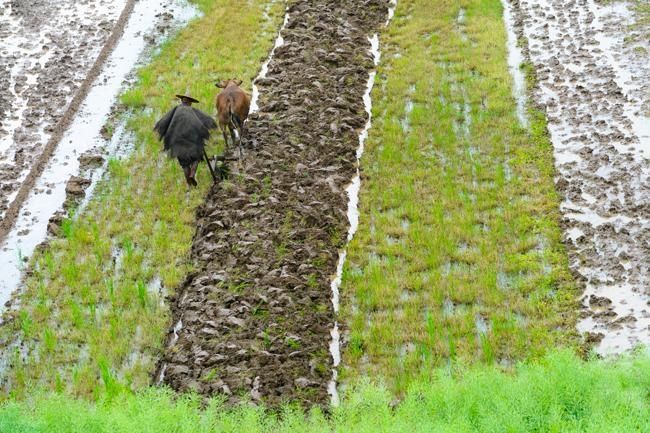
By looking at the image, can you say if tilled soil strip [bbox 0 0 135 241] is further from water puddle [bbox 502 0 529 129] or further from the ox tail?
water puddle [bbox 502 0 529 129]

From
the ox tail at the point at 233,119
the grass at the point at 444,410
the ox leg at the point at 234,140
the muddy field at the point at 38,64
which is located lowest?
the muddy field at the point at 38,64

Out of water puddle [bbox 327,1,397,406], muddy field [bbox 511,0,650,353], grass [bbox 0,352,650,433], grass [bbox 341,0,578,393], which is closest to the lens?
grass [bbox 0,352,650,433]

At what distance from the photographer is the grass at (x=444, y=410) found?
266 inches

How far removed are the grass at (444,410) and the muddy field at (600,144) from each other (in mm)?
1389

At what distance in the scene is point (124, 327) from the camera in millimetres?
9273

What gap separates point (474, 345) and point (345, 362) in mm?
1239

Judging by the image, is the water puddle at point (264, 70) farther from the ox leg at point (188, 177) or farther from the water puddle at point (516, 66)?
the water puddle at point (516, 66)

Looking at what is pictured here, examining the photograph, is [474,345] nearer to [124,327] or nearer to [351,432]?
[351,432]

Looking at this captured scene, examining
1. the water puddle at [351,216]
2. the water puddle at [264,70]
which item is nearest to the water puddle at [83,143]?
the water puddle at [264,70]

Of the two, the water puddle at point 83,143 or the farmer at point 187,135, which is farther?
the farmer at point 187,135

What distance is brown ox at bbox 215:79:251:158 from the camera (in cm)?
1208

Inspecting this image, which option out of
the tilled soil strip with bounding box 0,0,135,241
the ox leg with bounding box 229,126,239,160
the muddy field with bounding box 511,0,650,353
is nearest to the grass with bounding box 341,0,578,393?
the muddy field with bounding box 511,0,650,353

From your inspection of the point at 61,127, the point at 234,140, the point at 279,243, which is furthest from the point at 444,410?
the point at 61,127

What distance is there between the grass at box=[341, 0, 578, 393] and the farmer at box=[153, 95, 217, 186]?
85.2 inches
